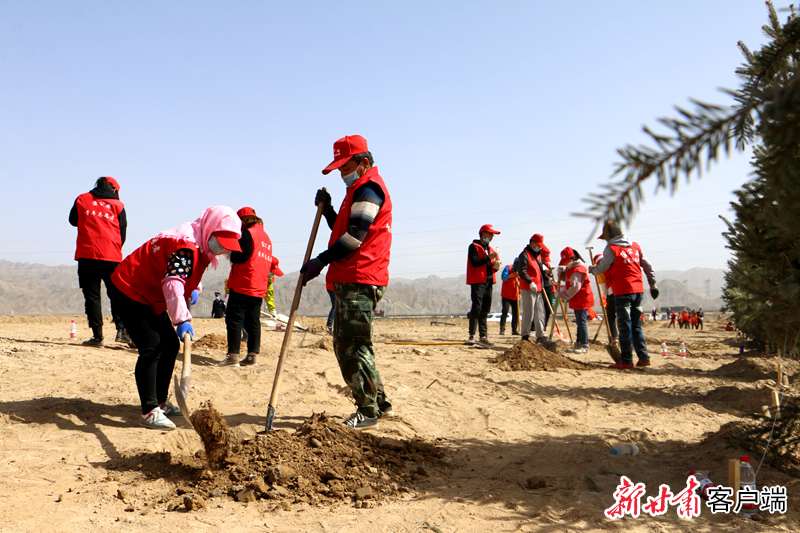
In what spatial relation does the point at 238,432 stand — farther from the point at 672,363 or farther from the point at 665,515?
the point at 672,363

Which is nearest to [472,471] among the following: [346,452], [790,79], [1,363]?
[346,452]

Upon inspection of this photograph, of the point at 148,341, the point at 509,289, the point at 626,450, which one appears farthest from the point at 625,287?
the point at 148,341

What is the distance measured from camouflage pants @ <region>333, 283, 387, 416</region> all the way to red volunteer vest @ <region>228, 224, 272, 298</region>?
296cm

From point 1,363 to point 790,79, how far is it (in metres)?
6.96

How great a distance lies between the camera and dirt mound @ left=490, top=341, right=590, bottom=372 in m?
7.47

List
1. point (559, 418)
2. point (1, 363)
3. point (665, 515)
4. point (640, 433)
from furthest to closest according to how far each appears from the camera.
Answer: point (1, 363), point (559, 418), point (640, 433), point (665, 515)

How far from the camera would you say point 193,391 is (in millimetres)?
5184

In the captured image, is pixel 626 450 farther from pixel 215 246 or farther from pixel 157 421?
pixel 157 421

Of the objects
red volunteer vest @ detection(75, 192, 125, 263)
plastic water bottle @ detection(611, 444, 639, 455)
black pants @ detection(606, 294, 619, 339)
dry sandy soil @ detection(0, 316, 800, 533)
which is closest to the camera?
dry sandy soil @ detection(0, 316, 800, 533)

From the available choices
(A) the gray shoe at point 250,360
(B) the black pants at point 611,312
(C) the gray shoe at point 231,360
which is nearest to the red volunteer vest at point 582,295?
(B) the black pants at point 611,312

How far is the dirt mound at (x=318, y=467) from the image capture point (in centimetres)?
291

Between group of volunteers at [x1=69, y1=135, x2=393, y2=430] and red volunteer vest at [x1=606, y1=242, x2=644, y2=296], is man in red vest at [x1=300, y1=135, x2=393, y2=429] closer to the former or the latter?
group of volunteers at [x1=69, y1=135, x2=393, y2=430]

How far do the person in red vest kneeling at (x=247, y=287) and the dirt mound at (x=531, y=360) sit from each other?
10.8ft

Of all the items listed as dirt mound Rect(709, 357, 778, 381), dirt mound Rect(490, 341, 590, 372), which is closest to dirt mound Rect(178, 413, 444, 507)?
dirt mound Rect(490, 341, 590, 372)
